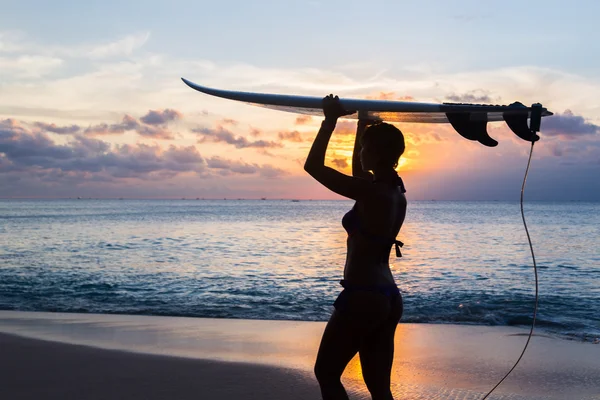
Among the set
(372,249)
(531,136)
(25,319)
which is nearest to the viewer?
(372,249)

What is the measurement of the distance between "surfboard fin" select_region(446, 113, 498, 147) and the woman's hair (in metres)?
0.48

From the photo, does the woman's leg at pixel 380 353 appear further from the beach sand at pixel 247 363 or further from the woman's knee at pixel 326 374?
the beach sand at pixel 247 363

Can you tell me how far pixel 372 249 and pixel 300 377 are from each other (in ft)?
10.3

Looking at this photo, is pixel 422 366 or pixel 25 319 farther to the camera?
pixel 25 319

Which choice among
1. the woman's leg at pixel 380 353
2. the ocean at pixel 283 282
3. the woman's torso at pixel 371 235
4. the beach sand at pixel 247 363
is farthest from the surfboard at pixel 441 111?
the ocean at pixel 283 282

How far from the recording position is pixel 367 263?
2.60 metres

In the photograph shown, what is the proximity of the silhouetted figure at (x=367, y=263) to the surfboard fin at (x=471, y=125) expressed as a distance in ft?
1.56

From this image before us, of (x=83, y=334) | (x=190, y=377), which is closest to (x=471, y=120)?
(x=190, y=377)

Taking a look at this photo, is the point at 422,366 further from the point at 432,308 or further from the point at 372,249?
the point at 432,308

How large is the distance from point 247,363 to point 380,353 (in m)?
3.45

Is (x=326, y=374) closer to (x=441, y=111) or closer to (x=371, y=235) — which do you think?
(x=371, y=235)

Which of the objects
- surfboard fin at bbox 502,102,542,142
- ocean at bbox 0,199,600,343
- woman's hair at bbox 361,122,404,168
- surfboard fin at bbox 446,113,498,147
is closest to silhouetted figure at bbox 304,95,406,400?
woman's hair at bbox 361,122,404,168

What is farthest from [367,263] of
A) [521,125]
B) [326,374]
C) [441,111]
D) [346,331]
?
[521,125]

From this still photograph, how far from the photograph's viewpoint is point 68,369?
5.61 meters
